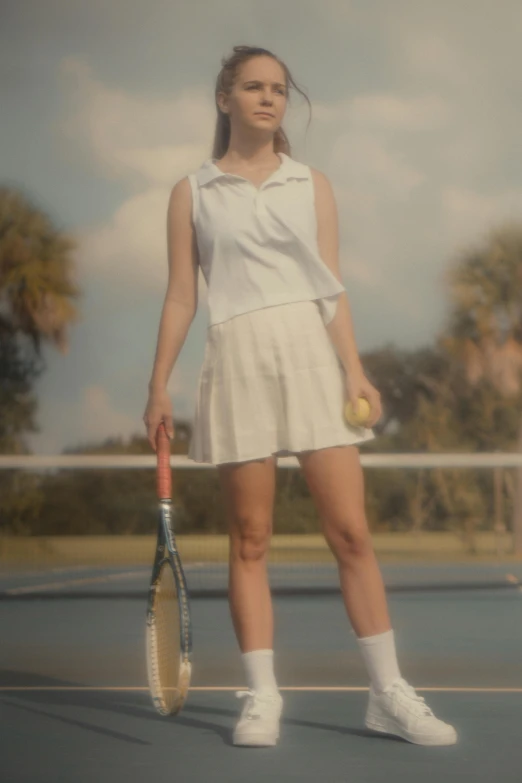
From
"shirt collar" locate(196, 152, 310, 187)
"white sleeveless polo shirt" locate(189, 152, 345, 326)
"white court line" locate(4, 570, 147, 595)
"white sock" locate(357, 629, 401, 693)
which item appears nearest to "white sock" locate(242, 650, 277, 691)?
"white sock" locate(357, 629, 401, 693)

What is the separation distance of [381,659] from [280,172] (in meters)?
1.19

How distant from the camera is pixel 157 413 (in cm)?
384

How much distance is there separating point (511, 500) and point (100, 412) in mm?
4107

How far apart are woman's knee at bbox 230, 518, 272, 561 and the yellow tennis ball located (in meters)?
0.32

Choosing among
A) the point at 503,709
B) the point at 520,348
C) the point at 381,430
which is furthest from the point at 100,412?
the point at 520,348

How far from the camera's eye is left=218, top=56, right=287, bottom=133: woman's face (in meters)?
3.85

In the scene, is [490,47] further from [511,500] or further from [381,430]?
[511,500]

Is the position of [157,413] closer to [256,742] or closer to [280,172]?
[280,172]

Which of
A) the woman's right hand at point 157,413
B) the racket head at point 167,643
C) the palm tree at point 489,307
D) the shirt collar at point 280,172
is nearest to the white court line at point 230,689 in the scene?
the racket head at point 167,643

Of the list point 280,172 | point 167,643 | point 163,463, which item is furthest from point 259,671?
point 280,172

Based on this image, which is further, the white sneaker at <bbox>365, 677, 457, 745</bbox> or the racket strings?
the racket strings

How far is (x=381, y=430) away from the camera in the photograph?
11039mm

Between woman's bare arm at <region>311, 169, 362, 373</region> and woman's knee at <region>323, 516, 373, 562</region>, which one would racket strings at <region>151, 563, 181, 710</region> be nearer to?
woman's knee at <region>323, 516, 373, 562</region>

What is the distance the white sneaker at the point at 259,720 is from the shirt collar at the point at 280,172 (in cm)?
123
